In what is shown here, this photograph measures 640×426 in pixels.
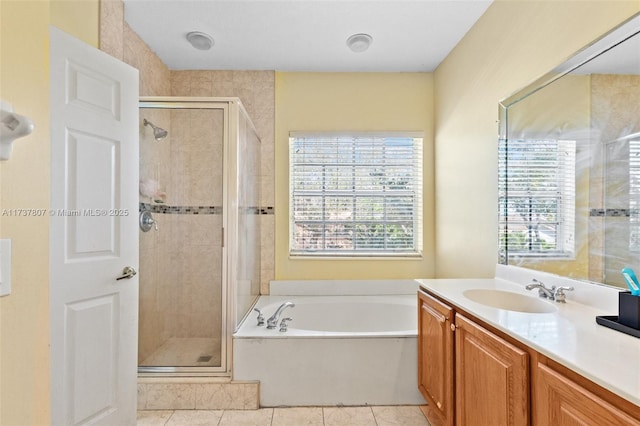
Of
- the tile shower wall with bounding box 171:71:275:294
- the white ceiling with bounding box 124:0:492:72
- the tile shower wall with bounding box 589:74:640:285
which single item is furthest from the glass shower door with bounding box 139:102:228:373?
the tile shower wall with bounding box 589:74:640:285

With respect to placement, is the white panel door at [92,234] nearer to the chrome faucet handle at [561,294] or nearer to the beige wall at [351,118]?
the beige wall at [351,118]

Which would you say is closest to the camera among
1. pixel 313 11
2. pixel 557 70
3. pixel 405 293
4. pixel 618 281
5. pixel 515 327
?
pixel 515 327

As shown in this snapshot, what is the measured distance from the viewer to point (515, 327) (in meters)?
1.20

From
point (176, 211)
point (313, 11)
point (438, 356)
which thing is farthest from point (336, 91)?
point (438, 356)

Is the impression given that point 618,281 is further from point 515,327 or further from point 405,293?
point 405,293

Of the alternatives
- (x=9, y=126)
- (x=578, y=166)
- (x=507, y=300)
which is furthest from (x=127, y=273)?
(x=578, y=166)

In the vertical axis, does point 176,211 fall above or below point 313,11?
below

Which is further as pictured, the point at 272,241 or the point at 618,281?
the point at 272,241

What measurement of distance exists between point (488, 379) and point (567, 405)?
0.38 m

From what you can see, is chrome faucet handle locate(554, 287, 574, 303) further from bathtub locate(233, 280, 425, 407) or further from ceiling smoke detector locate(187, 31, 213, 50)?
ceiling smoke detector locate(187, 31, 213, 50)

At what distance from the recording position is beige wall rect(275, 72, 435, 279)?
3221 millimetres

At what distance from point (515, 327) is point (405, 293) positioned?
6.61 ft

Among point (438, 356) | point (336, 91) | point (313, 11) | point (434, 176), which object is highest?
point (313, 11)

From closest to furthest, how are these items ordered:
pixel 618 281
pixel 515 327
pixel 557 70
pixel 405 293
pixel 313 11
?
pixel 515 327 → pixel 618 281 → pixel 557 70 → pixel 313 11 → pixel 405 293
